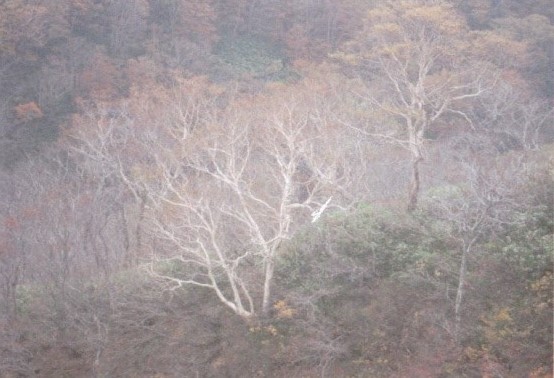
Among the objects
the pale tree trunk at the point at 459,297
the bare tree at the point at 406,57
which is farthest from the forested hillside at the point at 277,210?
the bare tree at the point at 406,57

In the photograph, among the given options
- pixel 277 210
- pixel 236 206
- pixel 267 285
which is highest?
pixel 277 210

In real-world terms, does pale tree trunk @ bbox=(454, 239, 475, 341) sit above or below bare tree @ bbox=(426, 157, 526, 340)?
below

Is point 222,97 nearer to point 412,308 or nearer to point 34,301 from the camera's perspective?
point 34,301

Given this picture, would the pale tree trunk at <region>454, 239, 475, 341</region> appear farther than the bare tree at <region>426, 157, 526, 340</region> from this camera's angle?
Yes

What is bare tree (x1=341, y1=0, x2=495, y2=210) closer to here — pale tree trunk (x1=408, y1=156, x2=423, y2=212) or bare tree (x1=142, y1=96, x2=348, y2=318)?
bare tree (x1=142, y1=96, x2=348, y2=318)

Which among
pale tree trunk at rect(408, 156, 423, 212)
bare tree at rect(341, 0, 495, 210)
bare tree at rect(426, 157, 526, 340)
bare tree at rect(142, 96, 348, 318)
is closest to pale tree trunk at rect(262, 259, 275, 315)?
bare tree at rect(142, 96, 348, 318)

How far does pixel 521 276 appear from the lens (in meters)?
11.1

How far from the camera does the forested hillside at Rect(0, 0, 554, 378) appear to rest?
37.9 ft

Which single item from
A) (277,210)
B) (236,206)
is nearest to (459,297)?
(277,210)

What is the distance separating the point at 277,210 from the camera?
16078 millimetres

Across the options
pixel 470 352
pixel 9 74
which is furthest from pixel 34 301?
pixel 9 74

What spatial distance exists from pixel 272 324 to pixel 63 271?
6.01 metres

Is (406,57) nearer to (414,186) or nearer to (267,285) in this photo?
(414,186)

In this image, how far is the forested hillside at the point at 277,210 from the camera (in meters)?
11.5
